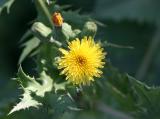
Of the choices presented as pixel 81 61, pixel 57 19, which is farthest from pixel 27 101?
pixel 57 19

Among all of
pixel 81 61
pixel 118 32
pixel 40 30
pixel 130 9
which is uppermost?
pixel 40 30

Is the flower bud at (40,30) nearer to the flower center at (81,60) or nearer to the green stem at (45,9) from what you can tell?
the green stem at (45,9)

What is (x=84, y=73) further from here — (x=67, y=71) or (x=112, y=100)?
(x=112, y=100)

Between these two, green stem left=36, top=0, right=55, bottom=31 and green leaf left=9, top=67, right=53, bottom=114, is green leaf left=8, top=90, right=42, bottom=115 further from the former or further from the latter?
green stem left=36, top=0, right=55, bottom=31

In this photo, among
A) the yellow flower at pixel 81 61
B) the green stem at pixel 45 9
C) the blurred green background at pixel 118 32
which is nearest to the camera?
the yellow flower at pixel 81 61

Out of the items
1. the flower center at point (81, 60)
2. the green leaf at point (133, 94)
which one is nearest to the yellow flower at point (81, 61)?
the flower center at point (81, 60)

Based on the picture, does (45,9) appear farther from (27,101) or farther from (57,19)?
(27,101)
